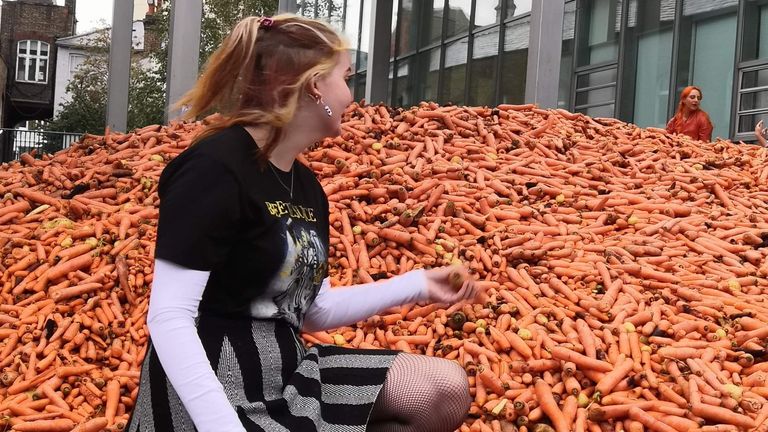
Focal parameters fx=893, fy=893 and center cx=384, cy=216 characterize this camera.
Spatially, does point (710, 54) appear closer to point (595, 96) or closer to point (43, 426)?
point (595, 96)

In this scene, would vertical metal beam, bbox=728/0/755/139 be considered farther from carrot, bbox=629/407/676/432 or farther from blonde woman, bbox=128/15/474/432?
blonde woman, bbox=128/15/474/432

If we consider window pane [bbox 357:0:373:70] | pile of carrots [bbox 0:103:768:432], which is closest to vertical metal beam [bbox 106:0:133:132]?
pile of carrots [bbox 0:103:768:432]

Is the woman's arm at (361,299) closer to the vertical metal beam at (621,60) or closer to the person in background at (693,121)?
the person in background at (693,121)

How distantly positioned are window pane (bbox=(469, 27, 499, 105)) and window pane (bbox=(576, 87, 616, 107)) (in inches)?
59.6

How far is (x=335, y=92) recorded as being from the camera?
1833mm

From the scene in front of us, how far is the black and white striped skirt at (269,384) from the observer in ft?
5.58

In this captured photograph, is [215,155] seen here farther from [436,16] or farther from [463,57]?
[436,16]

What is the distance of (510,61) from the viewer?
1481cm

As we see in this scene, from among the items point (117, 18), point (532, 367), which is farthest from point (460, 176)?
point (117, 18)

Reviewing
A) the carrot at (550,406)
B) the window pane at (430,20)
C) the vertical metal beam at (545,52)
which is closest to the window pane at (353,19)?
the window pane at (430,20)

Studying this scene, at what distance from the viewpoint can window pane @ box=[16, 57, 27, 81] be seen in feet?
164

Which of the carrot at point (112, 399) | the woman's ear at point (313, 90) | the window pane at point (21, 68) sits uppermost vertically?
the window pane at point (21, 68)

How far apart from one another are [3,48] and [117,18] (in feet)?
150

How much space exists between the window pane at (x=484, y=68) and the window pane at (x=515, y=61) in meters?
0.36
